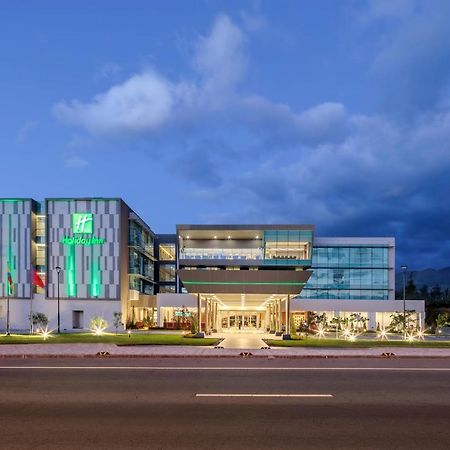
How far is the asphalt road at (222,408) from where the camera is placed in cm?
827

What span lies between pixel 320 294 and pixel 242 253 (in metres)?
46.8

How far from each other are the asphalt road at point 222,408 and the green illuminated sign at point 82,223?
4885 centimetres

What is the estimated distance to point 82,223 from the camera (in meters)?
65.5

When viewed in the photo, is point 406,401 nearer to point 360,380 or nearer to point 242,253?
point 360,380

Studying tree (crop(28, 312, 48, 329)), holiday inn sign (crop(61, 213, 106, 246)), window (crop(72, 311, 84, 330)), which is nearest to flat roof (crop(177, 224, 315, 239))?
holiday inn sign (crop(61, 213, 106, 246))

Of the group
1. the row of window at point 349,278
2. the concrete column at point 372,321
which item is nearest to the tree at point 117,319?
the concrete column at point 372,321

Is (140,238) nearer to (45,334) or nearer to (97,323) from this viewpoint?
(97,323)

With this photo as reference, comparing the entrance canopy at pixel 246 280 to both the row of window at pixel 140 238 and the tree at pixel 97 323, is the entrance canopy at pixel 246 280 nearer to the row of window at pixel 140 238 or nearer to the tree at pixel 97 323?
the tree at pixel 97 323

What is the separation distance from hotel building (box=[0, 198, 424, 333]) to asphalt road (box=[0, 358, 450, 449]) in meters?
26.2

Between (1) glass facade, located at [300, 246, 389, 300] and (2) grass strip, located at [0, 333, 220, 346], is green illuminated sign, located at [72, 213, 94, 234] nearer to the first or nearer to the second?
(2) grass strip, located at [0, 333, 220, 346]

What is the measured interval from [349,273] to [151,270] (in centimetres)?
3430

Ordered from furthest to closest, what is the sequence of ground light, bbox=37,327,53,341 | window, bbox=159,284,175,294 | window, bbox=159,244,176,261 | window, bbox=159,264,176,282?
window, bbox=159,264,176,282 < window, bbox=159,244,176,261 < window, bbox=159,284,175,294 < ground light, bbox=37,327,53,341

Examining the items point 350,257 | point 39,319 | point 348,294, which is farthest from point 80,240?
point 348,294

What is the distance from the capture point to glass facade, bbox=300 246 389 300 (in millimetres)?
90438
